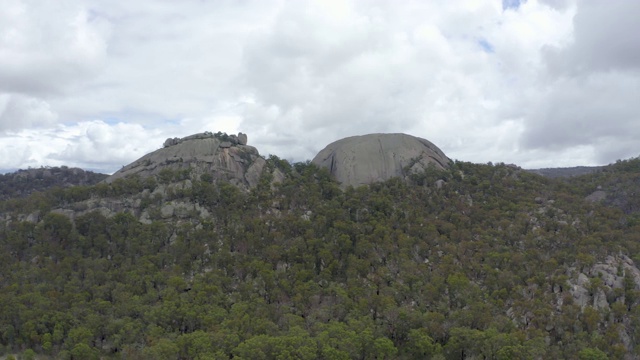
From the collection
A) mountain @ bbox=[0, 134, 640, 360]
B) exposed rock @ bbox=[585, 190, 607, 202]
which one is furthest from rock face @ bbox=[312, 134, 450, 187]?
exposed rock @ bbox=[585, 190, 607, 202]

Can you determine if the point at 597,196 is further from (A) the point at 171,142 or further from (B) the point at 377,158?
(A) the point at 171,142

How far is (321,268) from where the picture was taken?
7738 centimetres

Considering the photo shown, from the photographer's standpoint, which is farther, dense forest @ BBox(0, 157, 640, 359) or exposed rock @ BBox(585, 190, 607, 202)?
exposed rock @ BBox(585, 190, 607, 202)

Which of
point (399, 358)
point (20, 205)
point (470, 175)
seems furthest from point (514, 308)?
point (20, 205)

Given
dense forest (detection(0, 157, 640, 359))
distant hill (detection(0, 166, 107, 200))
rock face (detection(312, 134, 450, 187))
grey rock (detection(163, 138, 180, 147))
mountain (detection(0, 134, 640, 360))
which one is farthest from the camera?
distant hill (detection(0, 166, 107, 200))

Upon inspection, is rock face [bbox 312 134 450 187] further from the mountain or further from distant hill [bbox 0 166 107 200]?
distant hill [bbox 0 166 107 200]

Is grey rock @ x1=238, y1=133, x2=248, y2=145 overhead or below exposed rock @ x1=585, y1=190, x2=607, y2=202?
overhead

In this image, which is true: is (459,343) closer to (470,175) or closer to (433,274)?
(433,274)

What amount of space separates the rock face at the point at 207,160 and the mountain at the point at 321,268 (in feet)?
3.12

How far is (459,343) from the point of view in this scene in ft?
173

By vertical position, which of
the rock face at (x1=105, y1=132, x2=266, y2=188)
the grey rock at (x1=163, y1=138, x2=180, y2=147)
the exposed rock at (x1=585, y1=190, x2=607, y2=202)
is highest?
the grey rock at (x1=163, y1=138, x2=180, y2=147)

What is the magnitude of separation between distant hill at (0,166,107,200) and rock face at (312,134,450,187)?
100 m

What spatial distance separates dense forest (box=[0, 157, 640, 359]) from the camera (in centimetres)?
5403

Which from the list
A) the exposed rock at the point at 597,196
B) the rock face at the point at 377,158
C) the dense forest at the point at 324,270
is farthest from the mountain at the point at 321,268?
the rock face at the point at 377,158
